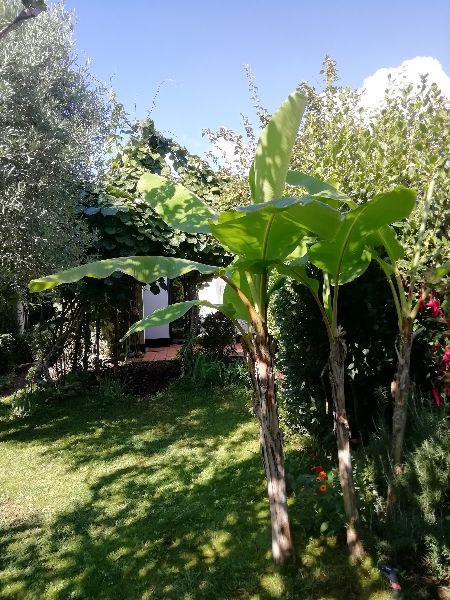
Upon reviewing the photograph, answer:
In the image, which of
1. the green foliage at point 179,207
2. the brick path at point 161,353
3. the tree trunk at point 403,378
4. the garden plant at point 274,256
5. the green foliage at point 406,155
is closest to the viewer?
the garden plant at point 274,256

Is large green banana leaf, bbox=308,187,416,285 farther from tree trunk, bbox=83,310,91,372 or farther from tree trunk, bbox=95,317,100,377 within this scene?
tree trunk, bbox=83,310,91,372

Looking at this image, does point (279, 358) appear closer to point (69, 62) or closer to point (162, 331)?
point (69, 62)

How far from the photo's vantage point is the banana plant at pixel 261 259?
2619 mm

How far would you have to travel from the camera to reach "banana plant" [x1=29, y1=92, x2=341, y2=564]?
8.59 feet

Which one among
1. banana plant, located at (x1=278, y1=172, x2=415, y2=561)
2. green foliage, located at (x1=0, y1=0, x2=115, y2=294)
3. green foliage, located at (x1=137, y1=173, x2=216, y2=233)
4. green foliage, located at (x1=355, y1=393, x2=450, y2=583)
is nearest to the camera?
banana plant, located at (x1=278, y1=172, x2=415, y2=561)

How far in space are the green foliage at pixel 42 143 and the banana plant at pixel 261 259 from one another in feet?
10.6

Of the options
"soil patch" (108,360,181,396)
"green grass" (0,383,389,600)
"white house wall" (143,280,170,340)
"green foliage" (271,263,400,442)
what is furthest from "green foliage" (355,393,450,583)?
"white house wall" (143,280,170,340)

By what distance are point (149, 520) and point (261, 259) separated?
2.83m

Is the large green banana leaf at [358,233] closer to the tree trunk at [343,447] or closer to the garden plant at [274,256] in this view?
the garden plant at [274,256]

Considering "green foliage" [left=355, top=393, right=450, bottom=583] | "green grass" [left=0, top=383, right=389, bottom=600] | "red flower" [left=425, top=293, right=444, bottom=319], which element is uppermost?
"red flower" [left=425, top=293, right=444, bottom=319]

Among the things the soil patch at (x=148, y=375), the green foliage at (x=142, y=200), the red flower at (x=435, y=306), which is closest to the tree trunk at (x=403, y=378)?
the red flower at (x=435, y=306)

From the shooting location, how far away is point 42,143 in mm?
5777

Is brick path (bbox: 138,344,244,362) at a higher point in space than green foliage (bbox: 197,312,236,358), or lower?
lower

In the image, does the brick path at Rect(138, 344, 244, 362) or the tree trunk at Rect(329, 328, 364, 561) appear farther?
the brick path at Rect(138, 344, 244, 362)
